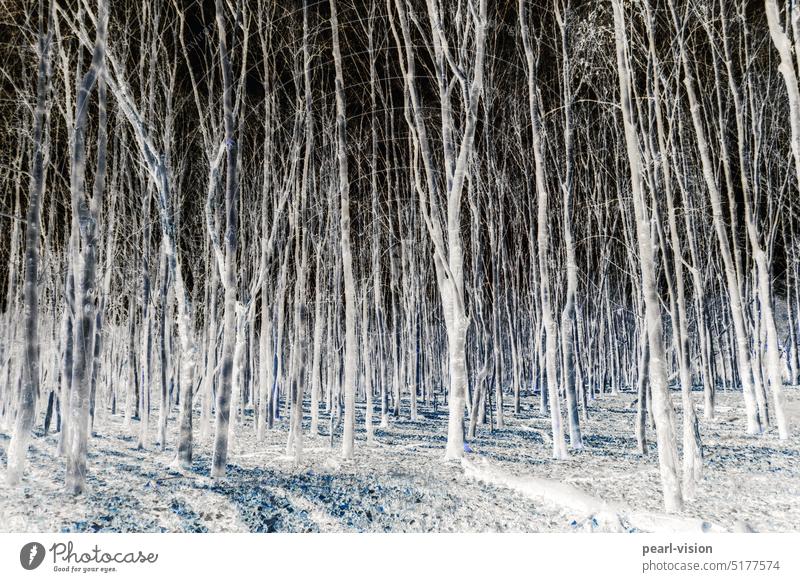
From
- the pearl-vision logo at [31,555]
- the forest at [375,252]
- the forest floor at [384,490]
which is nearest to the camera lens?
the pearl-vision logo at [31,555]

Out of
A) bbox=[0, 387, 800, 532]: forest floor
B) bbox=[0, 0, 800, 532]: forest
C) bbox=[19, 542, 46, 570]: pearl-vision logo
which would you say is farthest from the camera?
bbox=[0, 0, 800, 532]: forest

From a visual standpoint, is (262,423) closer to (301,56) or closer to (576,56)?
(301,56)

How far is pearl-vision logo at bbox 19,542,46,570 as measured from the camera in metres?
3.75

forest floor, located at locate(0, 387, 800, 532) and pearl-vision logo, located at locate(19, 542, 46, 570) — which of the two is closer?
pearl-vision logo, located at locate(19, 542, 46, 570)

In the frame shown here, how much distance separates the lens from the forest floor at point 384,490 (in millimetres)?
4172

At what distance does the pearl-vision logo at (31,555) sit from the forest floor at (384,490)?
0.19 meters

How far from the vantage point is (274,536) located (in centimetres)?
398

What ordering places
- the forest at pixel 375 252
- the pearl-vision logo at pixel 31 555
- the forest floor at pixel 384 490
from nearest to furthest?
the pearl-vision logo at pixel 31 555 → the forest floor at pixel 384 490 → the forest at pixel 375 252

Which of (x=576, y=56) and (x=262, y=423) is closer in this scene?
(x=576, y=56)

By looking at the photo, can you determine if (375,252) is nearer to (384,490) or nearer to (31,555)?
(384,490)

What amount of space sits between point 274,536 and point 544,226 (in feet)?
19.5

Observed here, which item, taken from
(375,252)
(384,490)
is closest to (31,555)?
(384,490)

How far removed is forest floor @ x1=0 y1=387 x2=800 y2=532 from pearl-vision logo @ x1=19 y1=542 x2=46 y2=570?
0.19 m

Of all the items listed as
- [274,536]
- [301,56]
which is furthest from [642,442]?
[301,56]
